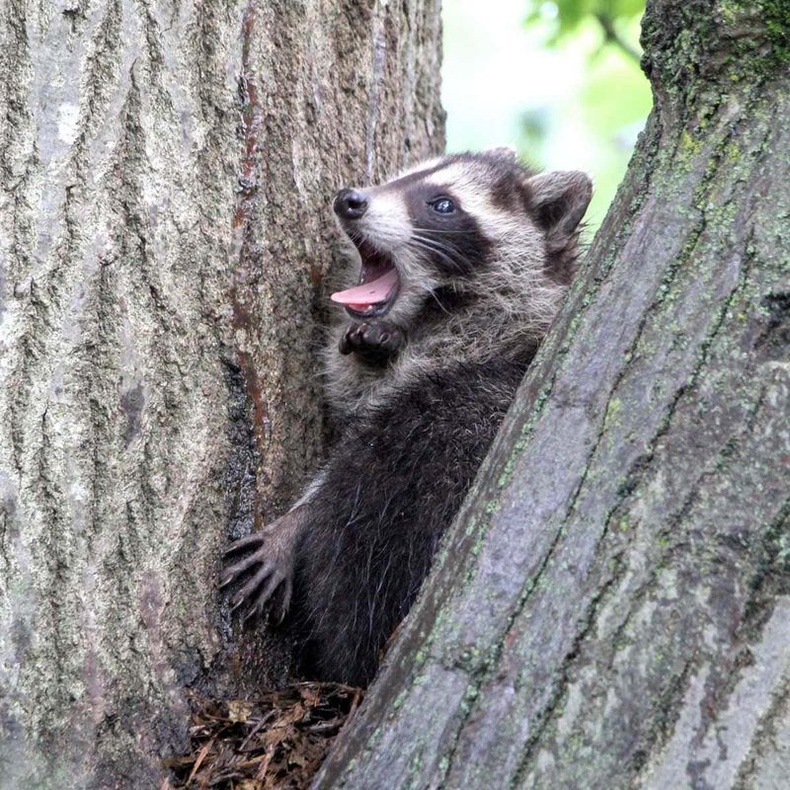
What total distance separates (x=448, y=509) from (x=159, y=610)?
42.6 inches

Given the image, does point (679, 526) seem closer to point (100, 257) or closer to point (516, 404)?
point (516, 404)

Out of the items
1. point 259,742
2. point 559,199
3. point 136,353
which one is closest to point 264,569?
point 259,742

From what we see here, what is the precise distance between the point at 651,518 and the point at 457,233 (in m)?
2.81

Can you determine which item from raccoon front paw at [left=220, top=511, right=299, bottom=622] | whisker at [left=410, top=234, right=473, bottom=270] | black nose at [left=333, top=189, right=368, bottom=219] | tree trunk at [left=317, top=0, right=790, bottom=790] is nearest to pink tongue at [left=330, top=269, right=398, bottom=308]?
whisker at [left=410, top=234, right=473, bottom=270]

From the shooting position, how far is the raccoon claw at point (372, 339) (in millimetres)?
4551

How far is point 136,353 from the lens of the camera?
133 inches

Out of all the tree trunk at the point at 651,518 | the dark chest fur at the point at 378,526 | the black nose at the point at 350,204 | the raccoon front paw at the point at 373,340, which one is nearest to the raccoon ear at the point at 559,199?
the raccoon front paw at the point at 373,340

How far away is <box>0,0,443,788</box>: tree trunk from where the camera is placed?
10.3 ft

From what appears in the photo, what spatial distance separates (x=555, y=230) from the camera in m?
5.09

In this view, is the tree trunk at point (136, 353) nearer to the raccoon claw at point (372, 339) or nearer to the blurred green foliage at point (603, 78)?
the raccoon claw at point (372, 339)

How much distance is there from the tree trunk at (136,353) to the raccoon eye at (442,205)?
0.84 metres

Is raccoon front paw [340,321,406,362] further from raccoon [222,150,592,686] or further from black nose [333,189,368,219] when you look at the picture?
black nose [333,189,368,219]

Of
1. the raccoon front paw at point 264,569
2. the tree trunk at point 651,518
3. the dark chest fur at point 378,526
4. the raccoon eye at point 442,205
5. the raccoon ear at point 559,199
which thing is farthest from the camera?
the raccoon ear at point 559,199

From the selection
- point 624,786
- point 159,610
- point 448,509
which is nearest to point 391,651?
point 624,786
